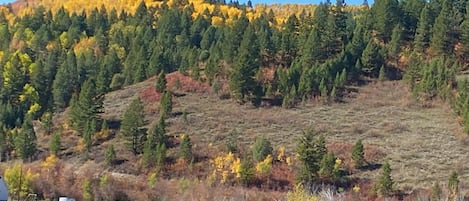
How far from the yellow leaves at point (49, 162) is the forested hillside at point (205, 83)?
4.3 inches

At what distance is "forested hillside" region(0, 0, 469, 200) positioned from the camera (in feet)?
170

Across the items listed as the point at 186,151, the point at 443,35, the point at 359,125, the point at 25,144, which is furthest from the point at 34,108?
the point at 443,35

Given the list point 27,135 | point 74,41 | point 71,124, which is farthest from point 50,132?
point 74,41

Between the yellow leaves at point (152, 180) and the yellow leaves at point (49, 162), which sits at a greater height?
the yellow leaves at point (49, 162)

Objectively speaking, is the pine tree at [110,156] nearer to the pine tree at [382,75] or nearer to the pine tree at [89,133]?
the pine tree at [89,133]

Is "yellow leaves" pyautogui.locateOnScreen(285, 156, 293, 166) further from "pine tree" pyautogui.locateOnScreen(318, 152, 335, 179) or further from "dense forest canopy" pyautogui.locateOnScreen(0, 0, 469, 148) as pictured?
"dense forest canopy" pyautogui.locateOnScreen(0, 0, 469, 148)

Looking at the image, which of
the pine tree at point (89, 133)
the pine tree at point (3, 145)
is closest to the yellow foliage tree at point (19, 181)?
the pine tree at point (89, 133)

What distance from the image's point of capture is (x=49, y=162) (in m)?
54.3

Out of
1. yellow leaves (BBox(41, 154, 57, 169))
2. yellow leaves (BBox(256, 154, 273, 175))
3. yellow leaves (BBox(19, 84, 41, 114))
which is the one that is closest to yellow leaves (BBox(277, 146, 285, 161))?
yellow leaves (BBox(256, 154, 273, 175))

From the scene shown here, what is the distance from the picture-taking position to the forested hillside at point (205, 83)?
51.9 meters

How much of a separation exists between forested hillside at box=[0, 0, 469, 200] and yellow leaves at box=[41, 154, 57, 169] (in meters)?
0.11

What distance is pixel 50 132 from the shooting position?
64.9 metres

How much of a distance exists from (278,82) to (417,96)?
14058mm

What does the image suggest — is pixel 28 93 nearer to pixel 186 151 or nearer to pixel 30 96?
pixel 30 96
